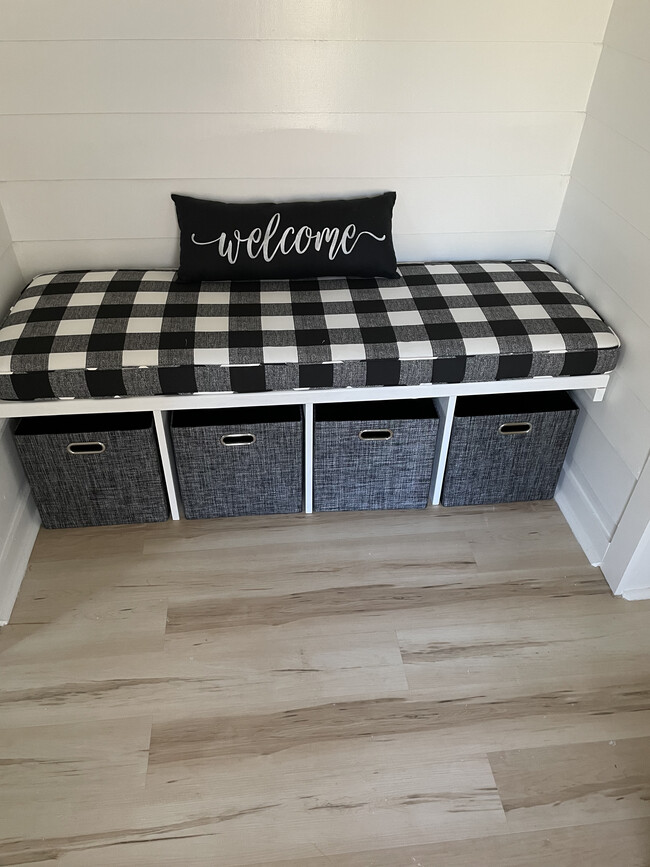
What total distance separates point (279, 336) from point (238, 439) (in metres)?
0.32

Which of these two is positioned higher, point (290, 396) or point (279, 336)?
point (279, 336)

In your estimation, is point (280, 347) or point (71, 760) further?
point (280, 347)

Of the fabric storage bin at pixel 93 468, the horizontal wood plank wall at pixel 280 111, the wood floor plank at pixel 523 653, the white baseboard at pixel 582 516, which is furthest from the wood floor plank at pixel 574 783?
the horizontal wood plank wall at pixel 280 111

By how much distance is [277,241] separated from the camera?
1934 mm

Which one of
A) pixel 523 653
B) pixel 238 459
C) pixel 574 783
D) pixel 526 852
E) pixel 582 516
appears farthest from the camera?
pixel 582 516

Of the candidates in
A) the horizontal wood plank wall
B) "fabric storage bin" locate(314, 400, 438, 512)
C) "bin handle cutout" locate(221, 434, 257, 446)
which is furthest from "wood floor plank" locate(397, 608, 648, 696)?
the horizontal wood plank wall

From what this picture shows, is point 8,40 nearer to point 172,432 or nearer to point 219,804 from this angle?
point 172,432

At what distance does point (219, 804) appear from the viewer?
138cm

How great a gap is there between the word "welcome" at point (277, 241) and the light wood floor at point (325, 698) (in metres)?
0.78

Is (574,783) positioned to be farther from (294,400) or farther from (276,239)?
(276,239)

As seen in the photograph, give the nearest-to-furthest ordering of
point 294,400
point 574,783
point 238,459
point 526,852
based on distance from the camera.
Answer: point 526,852 → point 574,783 → point 294,400 → point 238,459

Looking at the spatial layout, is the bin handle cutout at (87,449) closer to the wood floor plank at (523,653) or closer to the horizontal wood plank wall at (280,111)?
the horizontal wood plank wall at (280,111)

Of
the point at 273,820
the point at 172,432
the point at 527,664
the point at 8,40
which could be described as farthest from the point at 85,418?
the point at 527,664

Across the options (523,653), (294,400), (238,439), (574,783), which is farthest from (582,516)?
(238,439)
